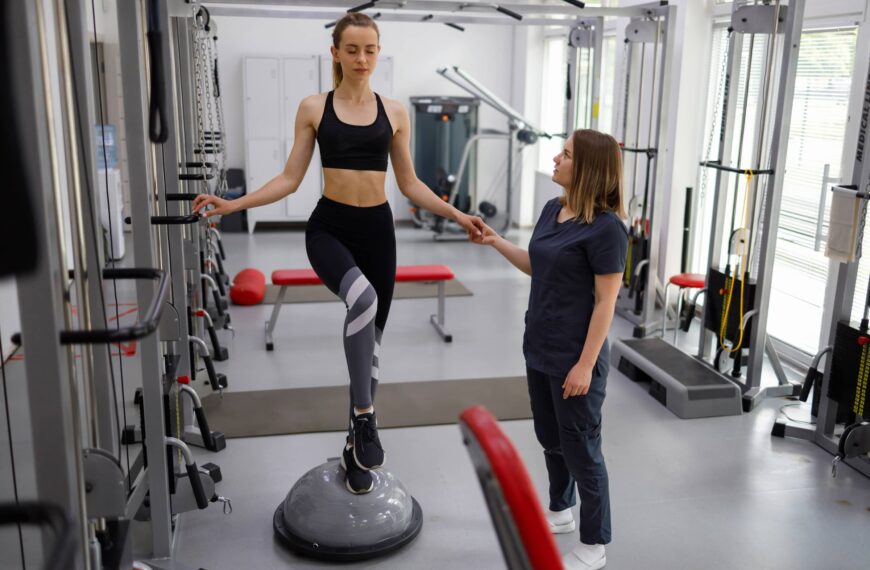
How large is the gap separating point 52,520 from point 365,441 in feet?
5.06

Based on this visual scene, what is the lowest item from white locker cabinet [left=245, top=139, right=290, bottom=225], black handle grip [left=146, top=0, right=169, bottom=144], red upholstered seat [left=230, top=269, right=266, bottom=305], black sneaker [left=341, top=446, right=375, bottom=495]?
red upholstered seat [left=230, top=269, right=266, bottom=305]

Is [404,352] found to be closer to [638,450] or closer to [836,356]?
[638,450]

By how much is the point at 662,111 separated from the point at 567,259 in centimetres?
312

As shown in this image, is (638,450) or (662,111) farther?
(662,111)

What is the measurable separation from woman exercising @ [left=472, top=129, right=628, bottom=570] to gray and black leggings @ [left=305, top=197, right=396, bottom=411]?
0.52 meters

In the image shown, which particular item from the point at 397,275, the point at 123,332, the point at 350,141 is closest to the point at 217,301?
the point at 397,275

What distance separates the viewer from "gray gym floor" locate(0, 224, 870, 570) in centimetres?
296

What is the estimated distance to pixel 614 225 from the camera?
2.47 meters

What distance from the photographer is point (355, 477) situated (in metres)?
2.95

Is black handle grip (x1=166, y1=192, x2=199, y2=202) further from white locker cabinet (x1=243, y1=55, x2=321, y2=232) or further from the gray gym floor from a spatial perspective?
white locker cabinet (x1=243, y1=55, x2=321, y2=232)

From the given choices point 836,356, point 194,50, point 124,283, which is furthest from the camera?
point 124,283

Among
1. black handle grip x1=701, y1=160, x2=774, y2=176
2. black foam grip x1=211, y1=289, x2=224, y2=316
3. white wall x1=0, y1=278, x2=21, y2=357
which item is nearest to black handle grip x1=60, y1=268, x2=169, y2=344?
white wall x1=0, y1=278, x2=21, y2=357

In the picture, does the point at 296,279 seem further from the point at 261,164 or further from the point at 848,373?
the point at 261,164

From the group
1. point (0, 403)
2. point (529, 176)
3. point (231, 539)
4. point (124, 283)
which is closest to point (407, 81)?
point (529, 176)
